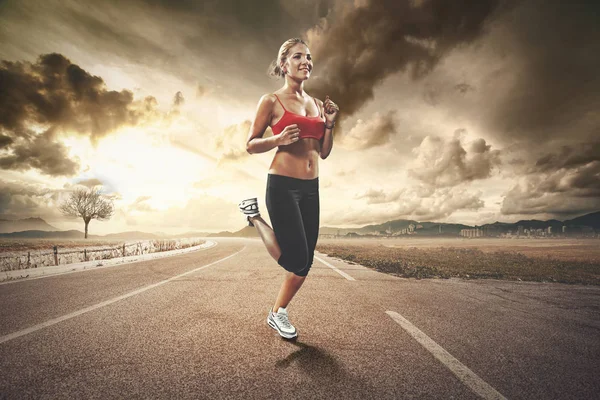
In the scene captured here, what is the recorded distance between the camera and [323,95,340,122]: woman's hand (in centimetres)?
315

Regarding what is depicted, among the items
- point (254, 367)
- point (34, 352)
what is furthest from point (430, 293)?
point (34, 352)

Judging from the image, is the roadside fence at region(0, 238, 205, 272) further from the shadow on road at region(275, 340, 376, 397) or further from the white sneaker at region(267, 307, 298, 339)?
the shadow on road at region(275, 340, 376, 397)

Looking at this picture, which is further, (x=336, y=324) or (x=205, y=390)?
(x=336, y=324)

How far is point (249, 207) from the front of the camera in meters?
3.38

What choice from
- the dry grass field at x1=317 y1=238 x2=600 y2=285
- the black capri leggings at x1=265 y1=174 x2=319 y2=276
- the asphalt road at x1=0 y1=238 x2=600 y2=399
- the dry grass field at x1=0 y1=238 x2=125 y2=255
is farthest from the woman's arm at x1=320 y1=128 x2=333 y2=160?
the dry grass field at x1=0 y1=238 x2=125 y2=255

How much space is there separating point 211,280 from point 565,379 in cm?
634

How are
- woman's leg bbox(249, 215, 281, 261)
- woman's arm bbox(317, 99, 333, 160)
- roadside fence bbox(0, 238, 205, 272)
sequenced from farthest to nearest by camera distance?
roadside fence bbox(0, 238, 205, 272) → woman's arm bbox(317, 99, 333, 160) → woman's leg bbox(249, 215, 281, 261)

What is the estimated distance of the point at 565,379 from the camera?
2.24 m

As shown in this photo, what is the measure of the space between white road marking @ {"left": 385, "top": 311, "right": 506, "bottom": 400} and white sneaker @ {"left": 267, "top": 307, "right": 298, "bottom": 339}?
1.27 metres

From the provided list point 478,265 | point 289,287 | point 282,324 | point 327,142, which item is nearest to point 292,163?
point 327,142

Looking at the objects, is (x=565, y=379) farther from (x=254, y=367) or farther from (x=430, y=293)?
(x=430, y=293)

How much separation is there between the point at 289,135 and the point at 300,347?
1.99 meters

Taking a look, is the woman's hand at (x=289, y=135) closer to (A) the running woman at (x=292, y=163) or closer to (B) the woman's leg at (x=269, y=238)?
(A) the running woman at (x=292, y=163)

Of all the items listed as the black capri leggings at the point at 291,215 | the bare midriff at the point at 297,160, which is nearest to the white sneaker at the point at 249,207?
the black capri leggings at the point at 291,215
